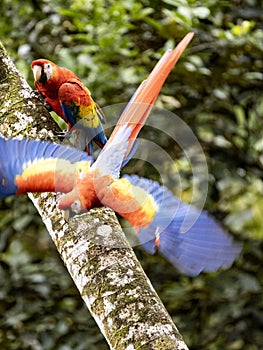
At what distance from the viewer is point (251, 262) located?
6.35 ft

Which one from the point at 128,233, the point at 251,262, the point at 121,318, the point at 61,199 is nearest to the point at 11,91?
the point at 61,199

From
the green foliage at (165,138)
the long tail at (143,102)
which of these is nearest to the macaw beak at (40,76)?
the long tail at (143,102)

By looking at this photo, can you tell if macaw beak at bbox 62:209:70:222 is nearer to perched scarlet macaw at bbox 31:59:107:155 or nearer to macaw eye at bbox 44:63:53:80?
perched scarlet macaw at bbox 31:59:107:155

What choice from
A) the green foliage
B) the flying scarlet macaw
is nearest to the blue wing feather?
the flying scarlet macaw

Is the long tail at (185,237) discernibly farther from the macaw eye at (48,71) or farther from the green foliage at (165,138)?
the green foliage at (165,138)

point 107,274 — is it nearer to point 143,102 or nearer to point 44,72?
point 143,102

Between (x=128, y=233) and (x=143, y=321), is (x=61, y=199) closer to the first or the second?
(x=143, y=321)

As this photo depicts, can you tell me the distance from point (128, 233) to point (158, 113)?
0.32 m

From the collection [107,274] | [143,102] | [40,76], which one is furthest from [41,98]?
[107,274]

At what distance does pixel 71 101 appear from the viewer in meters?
1.06

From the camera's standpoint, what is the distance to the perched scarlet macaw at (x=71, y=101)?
106cm

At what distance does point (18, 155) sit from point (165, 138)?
1049 mm

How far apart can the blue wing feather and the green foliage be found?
91 cm

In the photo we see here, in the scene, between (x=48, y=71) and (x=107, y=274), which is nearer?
(x=107, y=274)
